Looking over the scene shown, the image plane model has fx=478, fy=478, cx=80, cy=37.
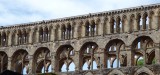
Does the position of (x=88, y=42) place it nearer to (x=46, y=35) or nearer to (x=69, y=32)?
(x=69, y=32)

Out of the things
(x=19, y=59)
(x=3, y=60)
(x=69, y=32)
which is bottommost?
(x=3, y=60)

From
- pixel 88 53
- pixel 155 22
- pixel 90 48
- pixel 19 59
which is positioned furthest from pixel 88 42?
pixel 19 59

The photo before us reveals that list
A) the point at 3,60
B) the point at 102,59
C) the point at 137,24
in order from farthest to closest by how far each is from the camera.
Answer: the point at 3,60 < the point at 102,59 < the point at 137,24

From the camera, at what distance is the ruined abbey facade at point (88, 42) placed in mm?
75250

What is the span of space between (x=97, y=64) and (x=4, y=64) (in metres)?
18.1

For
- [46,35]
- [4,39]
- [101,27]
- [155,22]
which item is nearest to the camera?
[155,22]

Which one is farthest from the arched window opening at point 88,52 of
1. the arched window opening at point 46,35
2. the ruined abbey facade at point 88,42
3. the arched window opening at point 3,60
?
the arched window opening at point 3,60

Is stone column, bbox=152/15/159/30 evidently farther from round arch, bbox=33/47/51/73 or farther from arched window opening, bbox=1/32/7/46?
arched window opening, bbox=1/32/7/46

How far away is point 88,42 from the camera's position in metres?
80.8

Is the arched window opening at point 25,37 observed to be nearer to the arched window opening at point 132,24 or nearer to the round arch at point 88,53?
the round arch at point 88,53

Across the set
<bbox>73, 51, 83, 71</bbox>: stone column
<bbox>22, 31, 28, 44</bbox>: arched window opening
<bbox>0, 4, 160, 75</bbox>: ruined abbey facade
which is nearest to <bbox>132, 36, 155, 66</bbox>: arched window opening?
<bbox>0, 4, 160, 75</bbox>: ruined abbey facade

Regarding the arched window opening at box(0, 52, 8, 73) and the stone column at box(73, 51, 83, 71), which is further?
the arched window opening at box(0, 52, 8, 73)

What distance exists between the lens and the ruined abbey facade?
7525 cm

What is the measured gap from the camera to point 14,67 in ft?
296
